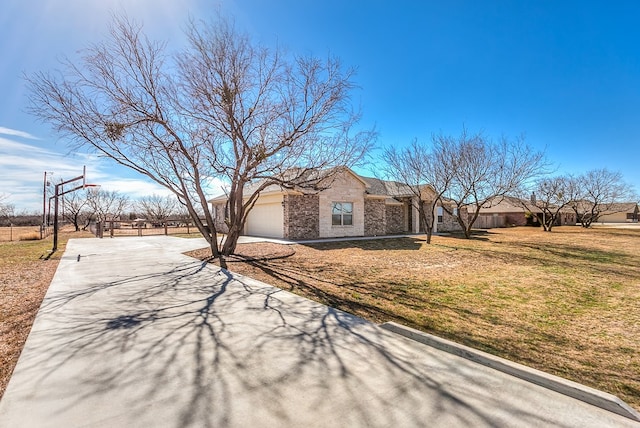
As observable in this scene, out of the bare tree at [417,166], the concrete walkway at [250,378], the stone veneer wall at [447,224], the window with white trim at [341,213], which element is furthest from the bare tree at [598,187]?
the concrete walkway at [250,378]

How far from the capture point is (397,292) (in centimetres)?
689

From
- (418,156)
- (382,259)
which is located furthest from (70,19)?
(418,156)

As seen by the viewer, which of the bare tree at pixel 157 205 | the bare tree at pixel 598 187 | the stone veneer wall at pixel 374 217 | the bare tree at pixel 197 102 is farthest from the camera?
the bare tree at pixel 157 205

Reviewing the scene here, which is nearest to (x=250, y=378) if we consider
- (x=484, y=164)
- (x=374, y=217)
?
(x=374, y=217)

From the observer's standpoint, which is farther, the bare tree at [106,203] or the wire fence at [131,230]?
the bare tree at [106,203]

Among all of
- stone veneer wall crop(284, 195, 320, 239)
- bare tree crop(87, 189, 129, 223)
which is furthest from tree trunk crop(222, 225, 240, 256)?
bare tree crop(87, 189, 129, 223)

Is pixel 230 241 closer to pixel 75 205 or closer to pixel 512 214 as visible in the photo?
pixel 75 205

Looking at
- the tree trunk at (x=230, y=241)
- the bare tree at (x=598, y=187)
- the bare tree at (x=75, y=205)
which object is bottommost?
the tree trunk at (x=230, y=241)

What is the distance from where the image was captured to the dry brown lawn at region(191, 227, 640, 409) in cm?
389

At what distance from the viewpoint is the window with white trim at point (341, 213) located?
19.0 meters

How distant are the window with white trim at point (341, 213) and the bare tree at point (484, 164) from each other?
605 cm

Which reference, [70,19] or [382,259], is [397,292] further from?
[70,19]

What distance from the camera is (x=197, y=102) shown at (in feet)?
32.7

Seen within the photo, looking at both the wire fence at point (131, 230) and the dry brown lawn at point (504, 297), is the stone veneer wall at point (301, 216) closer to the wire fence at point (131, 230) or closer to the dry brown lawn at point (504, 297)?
the dry brown lawn at point (504, 297)
